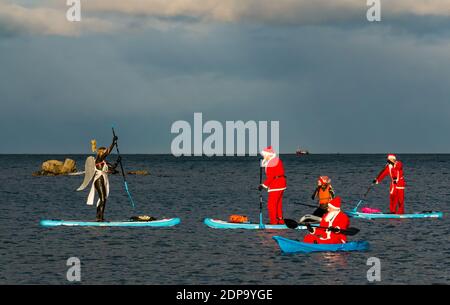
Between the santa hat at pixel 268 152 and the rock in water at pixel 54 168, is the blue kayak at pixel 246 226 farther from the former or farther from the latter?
the rock in water at pixel 54 168

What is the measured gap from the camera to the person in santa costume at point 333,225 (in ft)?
83.3

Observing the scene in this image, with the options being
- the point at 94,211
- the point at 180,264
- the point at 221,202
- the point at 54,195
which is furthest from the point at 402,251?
the point at 54,195

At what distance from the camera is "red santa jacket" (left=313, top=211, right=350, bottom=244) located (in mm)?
25406

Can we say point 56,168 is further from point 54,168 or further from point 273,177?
point 273,177

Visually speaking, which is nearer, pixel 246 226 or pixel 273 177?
pixel 273 177

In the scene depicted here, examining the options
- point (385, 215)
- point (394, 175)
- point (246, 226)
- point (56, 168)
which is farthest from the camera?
point (56, 168)

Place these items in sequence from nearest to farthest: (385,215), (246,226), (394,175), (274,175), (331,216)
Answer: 1. (331,216)
2. (274,175)
3. (246,226)
4. (394,175)
5. (385,215)

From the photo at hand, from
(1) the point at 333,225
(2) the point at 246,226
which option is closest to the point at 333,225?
(1) the point at 333,225

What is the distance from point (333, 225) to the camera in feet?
83.6

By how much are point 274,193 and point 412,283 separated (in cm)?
991

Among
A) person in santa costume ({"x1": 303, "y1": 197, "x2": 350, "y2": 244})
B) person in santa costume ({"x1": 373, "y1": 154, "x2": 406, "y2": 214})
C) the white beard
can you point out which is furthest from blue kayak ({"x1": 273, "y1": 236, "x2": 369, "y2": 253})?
person in santa costume ({"x1": 373, "y1": 154, "x2": 406, "y2": 214})

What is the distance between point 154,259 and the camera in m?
27.1

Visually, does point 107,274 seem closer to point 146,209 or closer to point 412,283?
point 412,283
